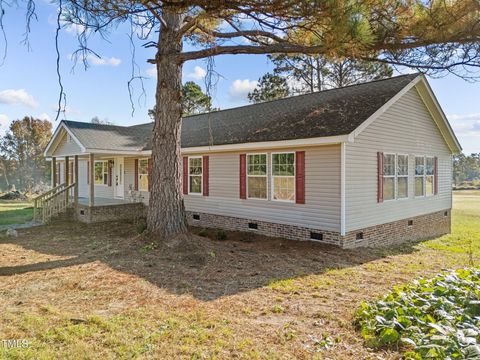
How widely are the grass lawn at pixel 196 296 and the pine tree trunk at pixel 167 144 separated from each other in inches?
31.0

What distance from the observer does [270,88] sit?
1080 inches

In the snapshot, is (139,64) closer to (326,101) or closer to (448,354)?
(326,101)

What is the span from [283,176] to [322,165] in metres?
1.39

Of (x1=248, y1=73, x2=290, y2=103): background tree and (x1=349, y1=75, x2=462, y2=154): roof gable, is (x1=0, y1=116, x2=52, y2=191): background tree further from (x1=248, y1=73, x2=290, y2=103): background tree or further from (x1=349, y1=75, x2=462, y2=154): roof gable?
(x1=349, y1=75, x2=462, y2=154): roof gable

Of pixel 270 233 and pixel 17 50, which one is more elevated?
pixel 17 50

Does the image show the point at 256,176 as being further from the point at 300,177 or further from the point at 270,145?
the point at 300,177

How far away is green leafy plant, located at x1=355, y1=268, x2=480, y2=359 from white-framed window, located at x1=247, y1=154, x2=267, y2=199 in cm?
615

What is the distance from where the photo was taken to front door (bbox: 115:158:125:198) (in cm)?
1625

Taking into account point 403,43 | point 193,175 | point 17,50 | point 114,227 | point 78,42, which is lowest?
point 114,227

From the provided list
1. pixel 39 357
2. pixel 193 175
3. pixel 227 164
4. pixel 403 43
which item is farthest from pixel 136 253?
pixel 403 43

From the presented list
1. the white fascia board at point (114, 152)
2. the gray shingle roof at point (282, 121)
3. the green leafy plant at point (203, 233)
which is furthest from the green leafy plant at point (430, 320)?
the white fascia board at point (114, 152)

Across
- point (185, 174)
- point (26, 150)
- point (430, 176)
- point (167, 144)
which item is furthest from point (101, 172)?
point (26, 150)

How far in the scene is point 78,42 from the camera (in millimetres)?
5598

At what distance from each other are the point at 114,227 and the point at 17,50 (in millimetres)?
8602
